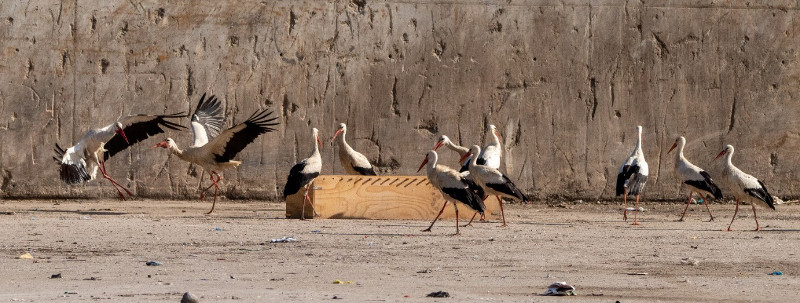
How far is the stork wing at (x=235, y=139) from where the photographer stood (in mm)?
14109

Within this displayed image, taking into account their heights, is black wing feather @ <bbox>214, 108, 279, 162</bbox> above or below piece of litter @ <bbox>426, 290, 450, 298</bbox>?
above

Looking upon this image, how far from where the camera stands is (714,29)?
16.1 metres

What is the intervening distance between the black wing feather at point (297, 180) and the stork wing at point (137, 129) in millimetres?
2038

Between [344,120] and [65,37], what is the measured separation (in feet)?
11.9

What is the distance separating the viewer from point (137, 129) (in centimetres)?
1487

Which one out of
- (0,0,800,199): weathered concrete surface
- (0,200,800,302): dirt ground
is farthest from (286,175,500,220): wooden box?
(0,0,800,199): weathered concrete surface

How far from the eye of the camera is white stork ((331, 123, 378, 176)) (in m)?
14.9

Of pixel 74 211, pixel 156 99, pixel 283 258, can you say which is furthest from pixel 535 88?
pixel 283 258

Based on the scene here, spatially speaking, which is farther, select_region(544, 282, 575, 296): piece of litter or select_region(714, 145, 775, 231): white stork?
select_region(714, 145, 775, 231): white stork

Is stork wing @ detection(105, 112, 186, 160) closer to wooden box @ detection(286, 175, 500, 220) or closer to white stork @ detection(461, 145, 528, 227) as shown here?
wooden box @ detection(286, 175, 500, 220)

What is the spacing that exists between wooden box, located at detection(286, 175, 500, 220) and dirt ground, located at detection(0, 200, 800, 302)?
0.42 metres

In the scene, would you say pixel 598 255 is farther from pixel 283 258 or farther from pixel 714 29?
Result: pixel 714 29

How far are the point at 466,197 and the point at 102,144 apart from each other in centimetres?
523

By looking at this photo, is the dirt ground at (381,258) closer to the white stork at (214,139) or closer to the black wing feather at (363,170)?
the white stork at (214,139)
